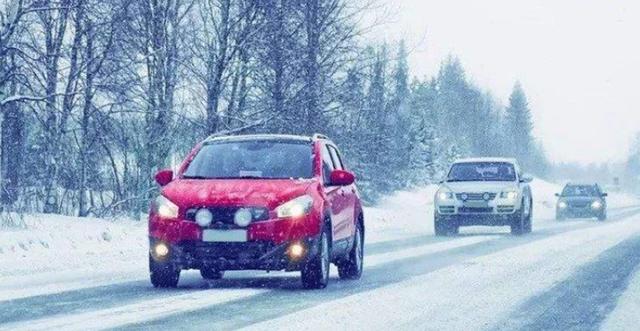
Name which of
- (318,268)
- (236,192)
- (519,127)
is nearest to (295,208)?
(236,192)

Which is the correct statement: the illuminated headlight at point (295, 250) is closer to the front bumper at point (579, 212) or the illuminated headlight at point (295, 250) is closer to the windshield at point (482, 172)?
the windshield at point (482, 172)

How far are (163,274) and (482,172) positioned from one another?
17151mm

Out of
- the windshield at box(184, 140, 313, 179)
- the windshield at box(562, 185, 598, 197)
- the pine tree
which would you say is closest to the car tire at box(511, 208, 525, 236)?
the windshield at box(184, 140, 313, 179)

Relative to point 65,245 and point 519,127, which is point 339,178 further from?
point 519,127

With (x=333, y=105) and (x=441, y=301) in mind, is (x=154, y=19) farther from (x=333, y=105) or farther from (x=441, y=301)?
(x=441, y=301)

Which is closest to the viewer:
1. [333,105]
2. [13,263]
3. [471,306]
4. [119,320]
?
[119,320]

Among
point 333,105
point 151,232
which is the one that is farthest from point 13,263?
point 333,105

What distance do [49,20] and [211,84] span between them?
449 cm

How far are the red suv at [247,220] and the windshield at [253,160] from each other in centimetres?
1

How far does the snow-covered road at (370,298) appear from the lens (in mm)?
8938

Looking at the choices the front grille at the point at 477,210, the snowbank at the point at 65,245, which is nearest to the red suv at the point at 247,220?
the snowbank at the point at 65,245

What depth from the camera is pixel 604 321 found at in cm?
919

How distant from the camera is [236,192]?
1170cm

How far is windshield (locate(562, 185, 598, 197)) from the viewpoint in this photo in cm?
4422
